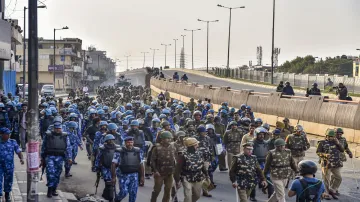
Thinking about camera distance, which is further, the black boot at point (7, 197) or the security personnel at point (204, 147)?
the security personnel at point (204, 147)

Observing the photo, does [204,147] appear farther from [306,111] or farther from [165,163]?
[306,111]

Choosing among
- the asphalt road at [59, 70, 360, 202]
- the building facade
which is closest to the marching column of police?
the asphalt road at [59, 70, 360, 202]

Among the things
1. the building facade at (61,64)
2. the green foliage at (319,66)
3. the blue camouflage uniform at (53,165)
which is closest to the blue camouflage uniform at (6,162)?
the blue camouflage uniform at (53,165)

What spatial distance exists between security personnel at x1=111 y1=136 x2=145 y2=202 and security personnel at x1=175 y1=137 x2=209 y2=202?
32.7 inches

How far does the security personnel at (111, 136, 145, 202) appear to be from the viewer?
12.3 m

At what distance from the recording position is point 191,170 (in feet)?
39.1

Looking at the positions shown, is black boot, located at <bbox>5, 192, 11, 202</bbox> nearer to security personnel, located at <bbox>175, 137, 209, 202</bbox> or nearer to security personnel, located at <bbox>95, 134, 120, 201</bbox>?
security personnel, located at <bbox>95, 134, 120, 201</bbox>

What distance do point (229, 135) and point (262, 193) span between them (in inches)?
99.1

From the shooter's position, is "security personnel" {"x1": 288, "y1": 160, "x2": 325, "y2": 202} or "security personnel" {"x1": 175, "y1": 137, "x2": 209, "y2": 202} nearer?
"security personnel" {"x1": 288, "y1": 160, "x2": 325, "y2": 202}

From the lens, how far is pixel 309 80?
62.9 m

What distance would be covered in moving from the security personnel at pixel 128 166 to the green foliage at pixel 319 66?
348ft

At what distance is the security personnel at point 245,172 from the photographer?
1154 centimetres

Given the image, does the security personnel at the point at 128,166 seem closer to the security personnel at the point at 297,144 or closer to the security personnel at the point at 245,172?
the security personnel at the point at 245,172

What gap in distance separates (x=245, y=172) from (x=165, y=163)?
165 centimetres
